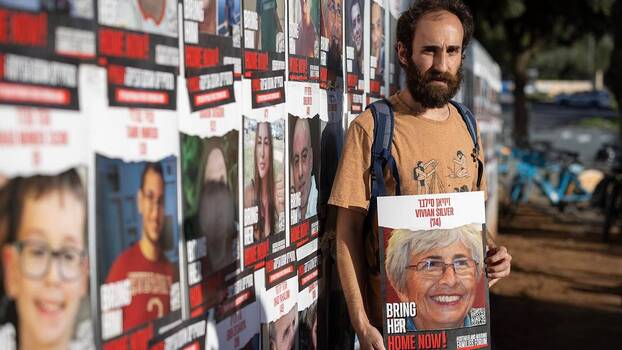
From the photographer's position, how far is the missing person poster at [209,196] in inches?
91.4

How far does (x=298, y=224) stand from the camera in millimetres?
3354

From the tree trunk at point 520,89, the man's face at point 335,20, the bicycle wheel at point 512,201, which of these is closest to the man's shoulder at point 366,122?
the man's face at point 335,20

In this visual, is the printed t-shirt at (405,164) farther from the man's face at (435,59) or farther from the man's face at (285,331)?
the man's face at (285,331)

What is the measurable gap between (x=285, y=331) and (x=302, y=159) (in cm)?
59

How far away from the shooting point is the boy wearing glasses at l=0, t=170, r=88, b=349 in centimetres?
162

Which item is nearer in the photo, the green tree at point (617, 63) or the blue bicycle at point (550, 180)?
the green tree at point (617, 63)

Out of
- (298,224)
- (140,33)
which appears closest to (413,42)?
(298,224)

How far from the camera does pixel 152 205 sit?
6.97 feet

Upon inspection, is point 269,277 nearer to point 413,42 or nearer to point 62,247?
point 413,42

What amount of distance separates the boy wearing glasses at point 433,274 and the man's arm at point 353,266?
0.12m

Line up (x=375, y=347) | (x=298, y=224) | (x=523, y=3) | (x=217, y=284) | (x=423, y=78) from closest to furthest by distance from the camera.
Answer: (x=217, y=284)
(x=375, y=347)
(x=423, y=78)
(x=298, y=224)
(x=523, y=3)

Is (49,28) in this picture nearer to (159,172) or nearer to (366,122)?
(159,172)

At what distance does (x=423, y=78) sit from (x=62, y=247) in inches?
63.7

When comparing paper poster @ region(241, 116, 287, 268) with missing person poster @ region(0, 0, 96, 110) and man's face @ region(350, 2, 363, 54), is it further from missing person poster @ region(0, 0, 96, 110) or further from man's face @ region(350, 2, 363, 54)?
man's face @ region(350, 2, 363, 54)
